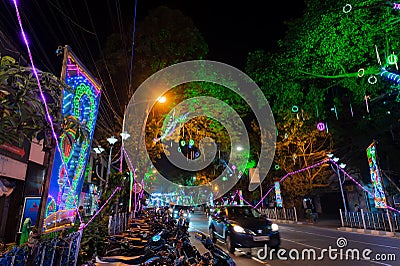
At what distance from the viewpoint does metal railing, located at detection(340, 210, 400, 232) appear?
13141 mm

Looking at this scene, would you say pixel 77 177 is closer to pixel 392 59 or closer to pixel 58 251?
pixel 58 251

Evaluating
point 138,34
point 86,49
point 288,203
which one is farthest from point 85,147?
point 288,203

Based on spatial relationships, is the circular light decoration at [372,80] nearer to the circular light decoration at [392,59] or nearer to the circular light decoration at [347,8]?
the circular light decoration at [392,59]

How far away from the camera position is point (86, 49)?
10.2 metres

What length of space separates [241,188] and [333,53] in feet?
85.2

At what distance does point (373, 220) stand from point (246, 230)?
10.9 m

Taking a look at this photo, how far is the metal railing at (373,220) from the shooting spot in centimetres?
1314

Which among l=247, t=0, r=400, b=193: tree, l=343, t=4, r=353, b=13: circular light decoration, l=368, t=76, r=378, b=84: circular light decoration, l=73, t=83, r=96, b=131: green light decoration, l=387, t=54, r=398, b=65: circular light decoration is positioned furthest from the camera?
l=368, t=76, r=378, b=84: circular light decoration

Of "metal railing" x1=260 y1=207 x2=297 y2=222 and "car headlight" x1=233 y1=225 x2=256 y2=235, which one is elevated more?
"car headlight" x1=233 y1=225 x2=256 y2=235

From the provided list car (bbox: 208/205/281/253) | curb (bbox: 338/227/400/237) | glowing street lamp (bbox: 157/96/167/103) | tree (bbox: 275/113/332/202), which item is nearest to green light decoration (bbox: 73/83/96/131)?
car (bbox: 208/205/281/253)

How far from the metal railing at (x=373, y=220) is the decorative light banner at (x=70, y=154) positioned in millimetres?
14981

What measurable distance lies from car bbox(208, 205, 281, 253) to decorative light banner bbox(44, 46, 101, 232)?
5.21 meters

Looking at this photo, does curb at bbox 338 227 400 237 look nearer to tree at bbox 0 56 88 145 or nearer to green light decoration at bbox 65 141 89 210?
green light decoration at bbox 65 141 89 210
